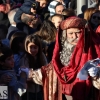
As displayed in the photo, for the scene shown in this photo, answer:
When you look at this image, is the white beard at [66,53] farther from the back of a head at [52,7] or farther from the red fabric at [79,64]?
the back of a head at [52,7]

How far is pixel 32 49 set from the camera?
27.6ft

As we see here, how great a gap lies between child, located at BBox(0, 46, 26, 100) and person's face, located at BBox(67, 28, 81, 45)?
79cm

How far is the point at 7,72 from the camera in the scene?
739 cm

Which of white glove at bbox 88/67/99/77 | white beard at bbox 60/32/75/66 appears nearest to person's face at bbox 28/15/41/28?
white beard at bbox 60/32/75/66

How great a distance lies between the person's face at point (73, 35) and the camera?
702 cm

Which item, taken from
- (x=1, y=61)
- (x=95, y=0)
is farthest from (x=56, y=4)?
(x=1, y=61)

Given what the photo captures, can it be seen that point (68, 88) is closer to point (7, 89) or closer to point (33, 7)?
→ point (7, 89)

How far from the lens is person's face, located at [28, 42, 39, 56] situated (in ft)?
27.6

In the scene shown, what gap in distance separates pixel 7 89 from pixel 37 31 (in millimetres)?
3130

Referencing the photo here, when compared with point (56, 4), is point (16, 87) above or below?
below

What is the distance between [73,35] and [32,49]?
1472 mm

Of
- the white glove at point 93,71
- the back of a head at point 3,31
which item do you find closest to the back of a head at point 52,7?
the back of a head at point 3,31

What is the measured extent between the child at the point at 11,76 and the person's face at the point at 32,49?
83 cm

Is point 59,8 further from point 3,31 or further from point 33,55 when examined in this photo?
point 33,55
